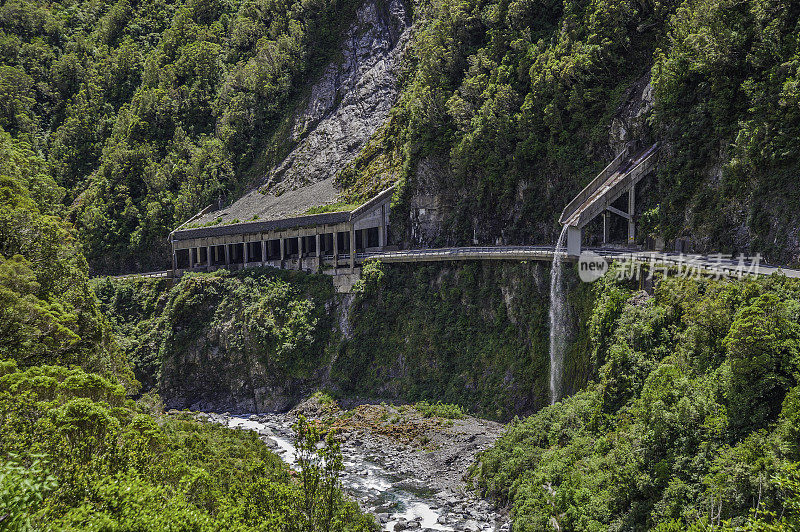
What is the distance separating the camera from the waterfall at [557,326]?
4059 cm

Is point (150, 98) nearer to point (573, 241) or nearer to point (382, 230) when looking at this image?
point (382, 230)

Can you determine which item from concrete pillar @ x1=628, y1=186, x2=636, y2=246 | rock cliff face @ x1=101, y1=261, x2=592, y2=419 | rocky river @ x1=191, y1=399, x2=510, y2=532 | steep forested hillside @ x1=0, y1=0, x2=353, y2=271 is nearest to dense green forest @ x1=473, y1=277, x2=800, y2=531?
rocky river @ x1=191, y1=399, x2=510, y2=532

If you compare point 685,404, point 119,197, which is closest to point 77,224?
point 119,197

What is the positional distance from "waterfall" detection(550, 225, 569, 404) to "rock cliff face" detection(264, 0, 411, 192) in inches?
1496

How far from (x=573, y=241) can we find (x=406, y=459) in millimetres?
17514

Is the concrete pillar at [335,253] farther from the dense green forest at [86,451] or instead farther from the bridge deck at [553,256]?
the dense green forest at [86,451]

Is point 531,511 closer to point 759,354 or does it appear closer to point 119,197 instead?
point 759,354

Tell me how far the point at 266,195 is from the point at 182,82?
33022 mm

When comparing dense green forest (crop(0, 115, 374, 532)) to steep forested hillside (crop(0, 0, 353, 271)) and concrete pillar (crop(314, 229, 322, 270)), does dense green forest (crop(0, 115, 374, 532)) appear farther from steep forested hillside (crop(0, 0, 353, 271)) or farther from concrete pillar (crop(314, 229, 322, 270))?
steep forested hillside (crop(0, 0, 353, 271))

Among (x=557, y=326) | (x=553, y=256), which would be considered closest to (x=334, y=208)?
(x=553, y=256)

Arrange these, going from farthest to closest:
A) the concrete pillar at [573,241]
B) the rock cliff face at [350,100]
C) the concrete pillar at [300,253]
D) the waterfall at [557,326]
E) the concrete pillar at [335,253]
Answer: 1. the rock cliff face at [350,100]
2. the concrete pillar at [300,253]
3. the concrete pillar at [335,253]
4. the waterfall at [557,326]
5. the concrete pillar at [573,241]

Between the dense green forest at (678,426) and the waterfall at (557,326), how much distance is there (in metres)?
6.30

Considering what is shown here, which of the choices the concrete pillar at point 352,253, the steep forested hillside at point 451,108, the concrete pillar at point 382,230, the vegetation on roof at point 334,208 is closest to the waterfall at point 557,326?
the steep forested hillside at point 451,108

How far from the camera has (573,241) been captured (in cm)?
3975
